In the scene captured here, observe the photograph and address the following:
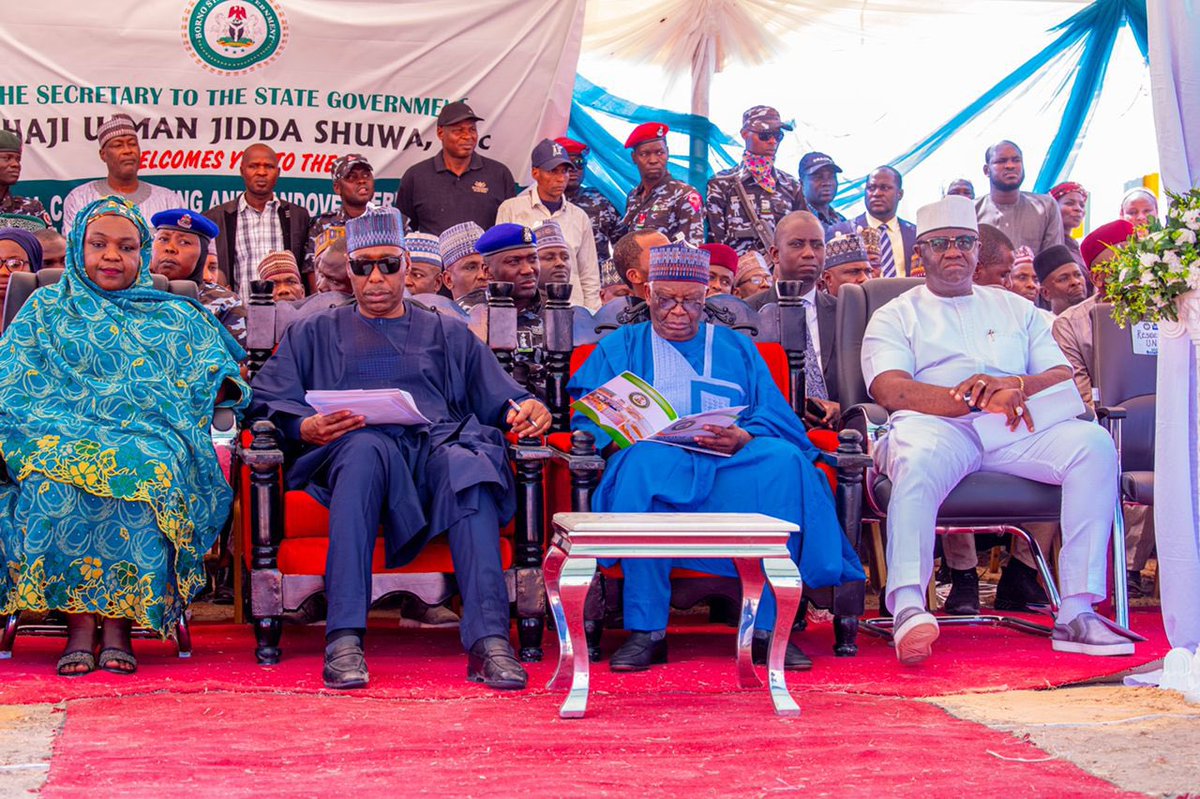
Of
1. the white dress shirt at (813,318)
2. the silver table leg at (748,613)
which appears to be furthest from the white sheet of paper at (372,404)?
the white dress shirt at (813,318)

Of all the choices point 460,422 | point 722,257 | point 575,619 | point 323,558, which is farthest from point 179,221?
point 575,619

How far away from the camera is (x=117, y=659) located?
448 cm

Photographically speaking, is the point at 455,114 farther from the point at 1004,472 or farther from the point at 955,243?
the point at 1004,472

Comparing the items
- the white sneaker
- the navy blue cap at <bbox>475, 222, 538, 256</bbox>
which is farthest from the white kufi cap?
the navy blue cap at <bbox>475, 222, 538, 256</bbox>

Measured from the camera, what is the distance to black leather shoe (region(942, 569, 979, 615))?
595 centimetres

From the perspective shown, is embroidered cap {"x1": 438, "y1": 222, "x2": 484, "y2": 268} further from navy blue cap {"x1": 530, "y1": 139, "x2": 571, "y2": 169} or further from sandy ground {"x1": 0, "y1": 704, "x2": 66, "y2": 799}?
sandy ground {"x1": 0, "y1": 704, "x2": 66, "y2": 799}

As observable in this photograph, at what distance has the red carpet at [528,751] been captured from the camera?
3.01 meters

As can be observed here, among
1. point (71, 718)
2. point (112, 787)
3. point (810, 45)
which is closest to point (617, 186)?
point (810, 45)

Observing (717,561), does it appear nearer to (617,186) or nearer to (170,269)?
(170,269)

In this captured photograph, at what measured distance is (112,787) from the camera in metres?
2.95

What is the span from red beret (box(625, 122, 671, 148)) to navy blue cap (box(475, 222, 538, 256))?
6.58 ft

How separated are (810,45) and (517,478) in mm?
5165

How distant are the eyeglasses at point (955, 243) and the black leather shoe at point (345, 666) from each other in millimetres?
3000

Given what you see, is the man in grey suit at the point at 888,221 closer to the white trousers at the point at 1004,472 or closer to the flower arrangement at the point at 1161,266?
the white trousers at the point at 1004,472
